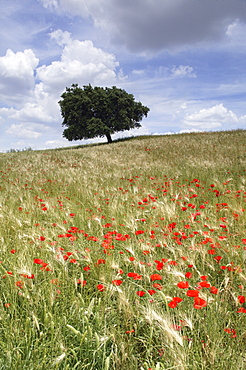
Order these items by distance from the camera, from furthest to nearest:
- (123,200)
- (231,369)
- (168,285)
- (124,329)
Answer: (123,200) → (168,285) → (124,329) → (231,369)

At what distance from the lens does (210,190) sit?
5844mm

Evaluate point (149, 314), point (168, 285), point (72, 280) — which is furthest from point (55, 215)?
point (149, 314)

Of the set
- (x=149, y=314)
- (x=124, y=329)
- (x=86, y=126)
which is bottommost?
(x=124, y=329)

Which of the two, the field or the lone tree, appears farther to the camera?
the lone tree

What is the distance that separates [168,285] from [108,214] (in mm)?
2416

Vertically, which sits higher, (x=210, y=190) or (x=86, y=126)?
(x=86, y=126)

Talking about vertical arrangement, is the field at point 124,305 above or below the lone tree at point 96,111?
below

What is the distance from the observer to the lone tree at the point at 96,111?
112ft

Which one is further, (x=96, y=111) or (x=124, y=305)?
(x=96, y=111)

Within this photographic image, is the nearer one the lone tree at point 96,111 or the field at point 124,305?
the field at point 124,305

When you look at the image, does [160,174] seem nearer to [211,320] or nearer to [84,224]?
[84,224]

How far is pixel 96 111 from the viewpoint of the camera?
35.8 metres

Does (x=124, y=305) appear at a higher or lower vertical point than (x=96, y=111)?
lower

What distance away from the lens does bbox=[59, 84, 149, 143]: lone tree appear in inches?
1345
